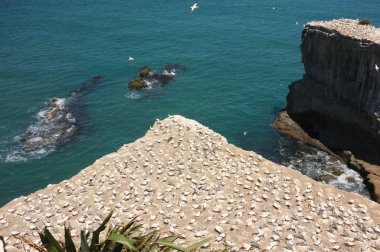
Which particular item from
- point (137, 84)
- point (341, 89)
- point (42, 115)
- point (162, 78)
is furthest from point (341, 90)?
point (42, 115)

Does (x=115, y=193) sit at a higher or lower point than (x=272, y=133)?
higher

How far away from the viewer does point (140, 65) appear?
6244cm

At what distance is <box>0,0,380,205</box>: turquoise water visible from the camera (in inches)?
1743

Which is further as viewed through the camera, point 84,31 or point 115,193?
point 84,31

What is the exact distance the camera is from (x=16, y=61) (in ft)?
209

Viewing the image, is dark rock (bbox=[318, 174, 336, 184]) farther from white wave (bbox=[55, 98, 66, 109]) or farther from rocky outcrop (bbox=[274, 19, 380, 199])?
white wave (bbox=[55, 98, 66, 109])

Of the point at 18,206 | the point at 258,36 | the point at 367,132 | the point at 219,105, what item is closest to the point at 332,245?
the point at 18,206

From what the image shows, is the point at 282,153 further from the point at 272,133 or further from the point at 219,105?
the point at 219,105

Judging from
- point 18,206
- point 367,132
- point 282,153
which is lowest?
point 282,153

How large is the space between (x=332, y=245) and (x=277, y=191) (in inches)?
183

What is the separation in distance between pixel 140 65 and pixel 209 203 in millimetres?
42195

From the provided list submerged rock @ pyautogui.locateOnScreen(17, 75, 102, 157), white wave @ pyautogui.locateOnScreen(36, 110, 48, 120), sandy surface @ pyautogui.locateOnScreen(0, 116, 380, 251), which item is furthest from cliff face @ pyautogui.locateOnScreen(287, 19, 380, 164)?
white wave @ pyautogui.locateOnScreen(36, 110, 48, 120)

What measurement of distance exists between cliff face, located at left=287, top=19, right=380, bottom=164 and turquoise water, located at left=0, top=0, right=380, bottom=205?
4.35m

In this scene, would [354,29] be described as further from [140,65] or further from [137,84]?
[140,65]
